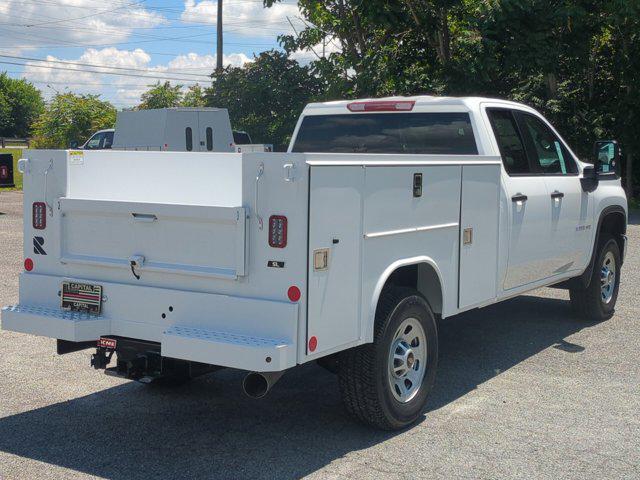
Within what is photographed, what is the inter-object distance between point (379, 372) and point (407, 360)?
0.43 m

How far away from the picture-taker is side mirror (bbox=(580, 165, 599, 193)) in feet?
26.7

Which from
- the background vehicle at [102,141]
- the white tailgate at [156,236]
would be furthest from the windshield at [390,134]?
the background vehicle at [102,141]

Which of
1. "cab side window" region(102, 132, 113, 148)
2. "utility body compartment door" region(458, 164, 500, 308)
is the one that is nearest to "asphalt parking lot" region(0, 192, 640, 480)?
"utility body compartment door" region(458, 164, 500, 308)

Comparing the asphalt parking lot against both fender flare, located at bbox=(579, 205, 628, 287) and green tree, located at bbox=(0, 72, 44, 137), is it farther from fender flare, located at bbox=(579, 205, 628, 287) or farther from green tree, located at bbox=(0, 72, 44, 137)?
green tree, located at bbox=(0, 72, 44, 137)

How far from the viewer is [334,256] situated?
4.82 m

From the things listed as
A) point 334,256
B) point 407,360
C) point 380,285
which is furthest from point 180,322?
point 407,360

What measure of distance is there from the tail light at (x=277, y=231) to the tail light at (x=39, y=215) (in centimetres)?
170

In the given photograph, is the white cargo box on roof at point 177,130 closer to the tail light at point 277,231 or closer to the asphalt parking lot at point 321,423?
the asphalt parking lot at point 321,423

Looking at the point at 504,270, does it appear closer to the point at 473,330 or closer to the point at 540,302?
the point at 473,330

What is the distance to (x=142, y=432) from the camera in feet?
18.1

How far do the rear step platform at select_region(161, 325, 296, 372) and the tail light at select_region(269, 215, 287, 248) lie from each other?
52 cm

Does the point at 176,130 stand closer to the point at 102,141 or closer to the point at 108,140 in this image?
the point at 108,140

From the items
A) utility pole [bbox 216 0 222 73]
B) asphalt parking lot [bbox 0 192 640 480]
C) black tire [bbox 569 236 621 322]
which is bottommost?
asphalt parking lot [bbox 0 192 640 480]

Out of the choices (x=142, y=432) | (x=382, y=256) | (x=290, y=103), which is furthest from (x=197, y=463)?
(x=290, y=103)
